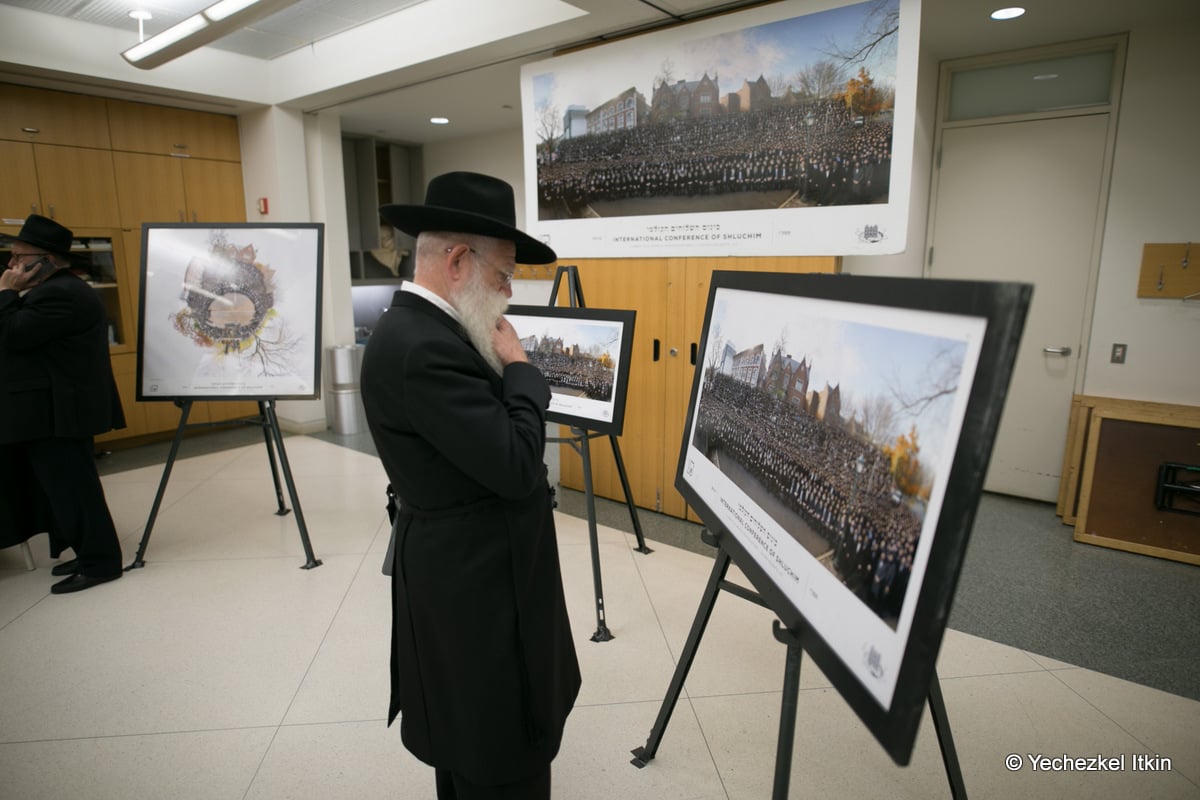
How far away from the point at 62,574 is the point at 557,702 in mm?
3190

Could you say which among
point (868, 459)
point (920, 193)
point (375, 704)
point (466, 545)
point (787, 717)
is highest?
point (920, 193)

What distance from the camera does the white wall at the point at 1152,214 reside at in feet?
11.6

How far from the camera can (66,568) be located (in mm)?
3234

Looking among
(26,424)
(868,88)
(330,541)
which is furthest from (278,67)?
(868,88)

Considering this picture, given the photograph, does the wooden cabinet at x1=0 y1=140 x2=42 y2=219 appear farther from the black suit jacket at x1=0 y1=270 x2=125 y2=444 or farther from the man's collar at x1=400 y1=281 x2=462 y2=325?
the man's collar at x1=400 y1=281 x2=462 y2=325

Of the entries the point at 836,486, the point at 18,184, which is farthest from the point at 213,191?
the point at 836,486

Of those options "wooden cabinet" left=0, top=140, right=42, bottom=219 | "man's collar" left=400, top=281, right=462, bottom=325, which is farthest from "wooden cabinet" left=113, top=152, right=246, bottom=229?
"man's collar" left=400, top=281, right=462, bottom=325

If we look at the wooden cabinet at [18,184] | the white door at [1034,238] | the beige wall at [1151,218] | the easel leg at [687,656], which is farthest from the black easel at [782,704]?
the wooden cabinet at [18,184]

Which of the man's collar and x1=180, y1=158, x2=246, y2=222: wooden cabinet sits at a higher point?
x1=180, y1=158, x2=246, y2=222: wooden cabinet

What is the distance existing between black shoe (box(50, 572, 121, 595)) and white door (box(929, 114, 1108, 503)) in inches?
201

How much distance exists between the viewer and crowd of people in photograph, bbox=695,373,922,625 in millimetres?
910

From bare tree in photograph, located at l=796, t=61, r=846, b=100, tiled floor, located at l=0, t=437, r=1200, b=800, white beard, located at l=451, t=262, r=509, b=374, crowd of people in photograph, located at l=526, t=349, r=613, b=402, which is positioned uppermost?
bare tree in photograph, located at l=796, t=61, r=846, b=100

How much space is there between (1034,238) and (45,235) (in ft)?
18.2

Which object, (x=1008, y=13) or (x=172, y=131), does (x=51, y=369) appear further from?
(x=1008, y=13)
